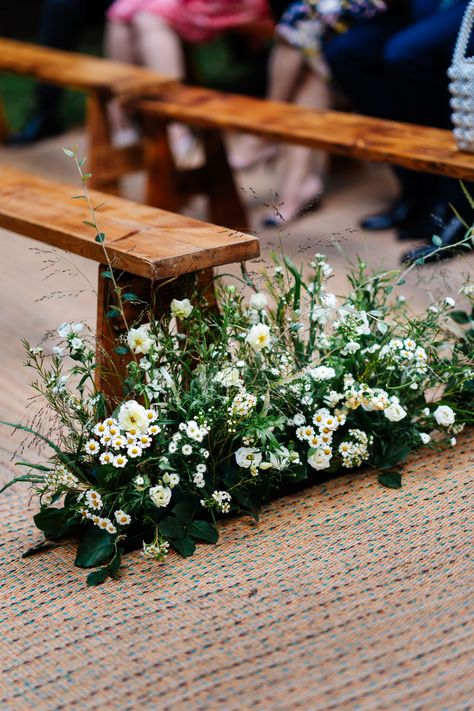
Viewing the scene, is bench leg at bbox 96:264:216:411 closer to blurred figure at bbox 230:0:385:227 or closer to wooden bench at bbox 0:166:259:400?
wooden bench at bbox 0:166:259:400

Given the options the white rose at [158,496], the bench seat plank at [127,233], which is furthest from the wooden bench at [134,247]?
the white rose at [158,496]

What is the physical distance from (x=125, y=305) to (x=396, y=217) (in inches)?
71.2

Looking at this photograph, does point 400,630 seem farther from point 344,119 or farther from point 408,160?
point 344,119

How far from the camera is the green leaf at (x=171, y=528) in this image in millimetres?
1682

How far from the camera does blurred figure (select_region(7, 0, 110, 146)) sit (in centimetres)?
495

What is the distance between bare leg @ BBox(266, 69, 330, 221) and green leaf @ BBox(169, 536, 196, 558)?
7.35ft

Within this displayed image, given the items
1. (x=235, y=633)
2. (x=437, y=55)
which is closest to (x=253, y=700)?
(x=235, y=633)

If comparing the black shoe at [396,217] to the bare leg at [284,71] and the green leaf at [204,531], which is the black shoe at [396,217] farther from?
the green leaf at [204,531]

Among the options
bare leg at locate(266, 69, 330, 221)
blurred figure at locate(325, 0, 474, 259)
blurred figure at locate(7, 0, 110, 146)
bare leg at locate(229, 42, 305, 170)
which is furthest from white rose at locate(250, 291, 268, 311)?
blurred figure at locate(7, 0, 110, 146)

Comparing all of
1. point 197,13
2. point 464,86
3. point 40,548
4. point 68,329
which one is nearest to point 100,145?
point 197,13

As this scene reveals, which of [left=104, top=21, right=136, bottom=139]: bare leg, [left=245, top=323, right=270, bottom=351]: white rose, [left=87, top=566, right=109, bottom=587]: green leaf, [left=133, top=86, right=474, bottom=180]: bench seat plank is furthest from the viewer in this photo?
[left=104, top=21, right=136, bottom=139]: bare leg

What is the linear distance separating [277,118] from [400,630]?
6.43 feet

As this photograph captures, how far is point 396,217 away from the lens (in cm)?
349

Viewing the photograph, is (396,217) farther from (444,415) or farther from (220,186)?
(444,415)
